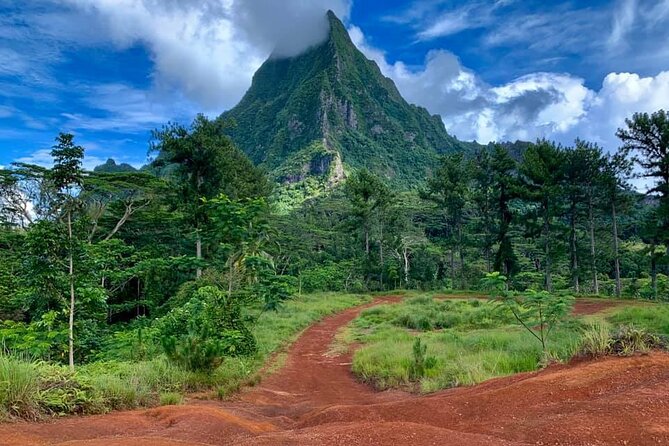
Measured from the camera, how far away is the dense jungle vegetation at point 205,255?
31.4 feet

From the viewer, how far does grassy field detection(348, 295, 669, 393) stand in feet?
30.9

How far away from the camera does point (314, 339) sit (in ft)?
62.2

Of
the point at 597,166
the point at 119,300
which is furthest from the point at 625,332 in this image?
the point at 597,166

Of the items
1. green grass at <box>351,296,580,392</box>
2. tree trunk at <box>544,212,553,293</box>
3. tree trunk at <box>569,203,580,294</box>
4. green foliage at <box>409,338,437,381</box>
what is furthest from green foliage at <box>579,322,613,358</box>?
tree trunk at <box>569,203,580,294</box>

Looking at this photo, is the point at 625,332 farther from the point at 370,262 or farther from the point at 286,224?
the point at 286,224

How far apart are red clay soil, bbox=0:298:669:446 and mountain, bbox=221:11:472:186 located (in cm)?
12029

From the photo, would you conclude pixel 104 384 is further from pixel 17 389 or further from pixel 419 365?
pixel 419 365

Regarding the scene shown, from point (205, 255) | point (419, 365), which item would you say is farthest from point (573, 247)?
point (419, 365)

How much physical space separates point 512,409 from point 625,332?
118 inches

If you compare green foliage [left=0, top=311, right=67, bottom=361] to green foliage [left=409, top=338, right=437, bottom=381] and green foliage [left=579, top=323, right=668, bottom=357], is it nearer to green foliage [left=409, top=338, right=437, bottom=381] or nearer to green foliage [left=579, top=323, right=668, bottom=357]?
green foliage [left=409, top=338, right=437, bottom=381]

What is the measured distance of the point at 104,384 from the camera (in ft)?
22.6

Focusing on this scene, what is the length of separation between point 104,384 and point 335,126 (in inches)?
6039

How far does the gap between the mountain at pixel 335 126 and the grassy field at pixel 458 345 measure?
347ft

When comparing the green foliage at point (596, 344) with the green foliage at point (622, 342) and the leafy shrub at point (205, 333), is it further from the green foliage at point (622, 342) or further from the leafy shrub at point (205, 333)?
the leafy shrub at point (205, 333)
